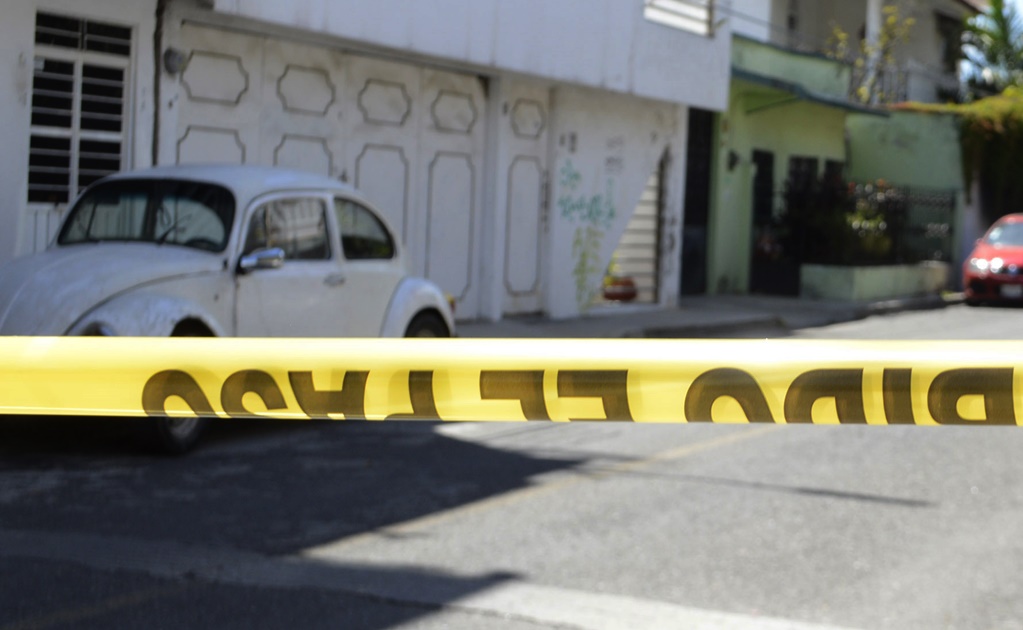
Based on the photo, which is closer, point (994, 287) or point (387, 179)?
point (387, 179)

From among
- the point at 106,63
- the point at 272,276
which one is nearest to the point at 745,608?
the point at 272,276

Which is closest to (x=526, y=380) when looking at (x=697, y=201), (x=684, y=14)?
(x=684, y=14)

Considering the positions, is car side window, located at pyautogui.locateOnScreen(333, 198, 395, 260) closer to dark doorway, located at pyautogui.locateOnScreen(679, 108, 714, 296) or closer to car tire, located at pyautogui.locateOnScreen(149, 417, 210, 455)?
car tire, located at pyautogui.locateOnScreen(149, 417, 210, 455)

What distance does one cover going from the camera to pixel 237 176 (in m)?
9.39

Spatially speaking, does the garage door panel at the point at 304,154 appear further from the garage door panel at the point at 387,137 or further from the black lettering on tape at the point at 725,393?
the black lettering on tape at the point at 725,393

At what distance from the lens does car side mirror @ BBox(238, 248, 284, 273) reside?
8961 mm

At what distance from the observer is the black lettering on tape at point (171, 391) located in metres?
2.78

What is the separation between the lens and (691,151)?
22.7 metres

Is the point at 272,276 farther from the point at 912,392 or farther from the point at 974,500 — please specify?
the point at 912,392

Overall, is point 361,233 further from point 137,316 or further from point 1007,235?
point 1007,235

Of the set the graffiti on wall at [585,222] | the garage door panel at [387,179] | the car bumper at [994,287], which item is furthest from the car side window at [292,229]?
the car bumper at [994,287]

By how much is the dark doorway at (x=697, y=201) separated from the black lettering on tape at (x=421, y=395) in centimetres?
2020

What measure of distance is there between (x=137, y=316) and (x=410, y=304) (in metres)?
2.73

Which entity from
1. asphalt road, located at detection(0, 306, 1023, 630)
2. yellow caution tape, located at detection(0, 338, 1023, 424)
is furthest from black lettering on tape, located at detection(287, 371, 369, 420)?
asphalt road, located at detection(0, 306, 1023, 630)
